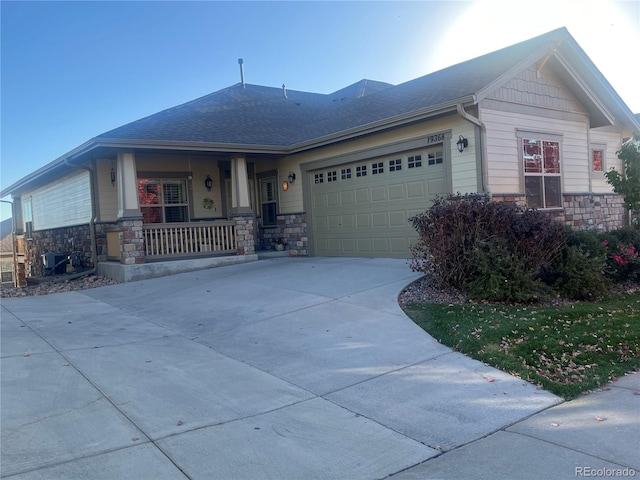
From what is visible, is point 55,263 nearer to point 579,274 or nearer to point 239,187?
point 239,187

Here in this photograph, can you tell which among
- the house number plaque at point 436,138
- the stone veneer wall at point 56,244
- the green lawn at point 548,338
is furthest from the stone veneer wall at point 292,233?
the green lawn at point 548,338

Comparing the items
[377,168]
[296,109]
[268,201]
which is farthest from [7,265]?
[377,168]

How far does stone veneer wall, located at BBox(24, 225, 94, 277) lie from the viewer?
15.3m

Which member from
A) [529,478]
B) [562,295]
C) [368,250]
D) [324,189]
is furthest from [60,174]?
[529,478]

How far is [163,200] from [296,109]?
642 cm

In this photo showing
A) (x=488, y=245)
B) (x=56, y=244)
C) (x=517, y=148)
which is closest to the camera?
(x=488, y=245)

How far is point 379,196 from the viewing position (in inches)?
505

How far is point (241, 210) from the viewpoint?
14.2m

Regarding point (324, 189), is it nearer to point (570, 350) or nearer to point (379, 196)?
point (379, 196)

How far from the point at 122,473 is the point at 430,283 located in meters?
6.40

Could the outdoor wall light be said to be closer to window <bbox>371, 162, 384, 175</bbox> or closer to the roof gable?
the roof gable

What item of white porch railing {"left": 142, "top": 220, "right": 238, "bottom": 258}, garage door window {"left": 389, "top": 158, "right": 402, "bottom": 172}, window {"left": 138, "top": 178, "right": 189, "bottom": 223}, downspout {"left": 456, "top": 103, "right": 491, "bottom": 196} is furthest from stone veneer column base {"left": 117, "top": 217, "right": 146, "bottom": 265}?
downspout {"left": 456, "top": 103, "right": 491, "bottom": 196}

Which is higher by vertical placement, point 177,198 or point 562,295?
point 177,198

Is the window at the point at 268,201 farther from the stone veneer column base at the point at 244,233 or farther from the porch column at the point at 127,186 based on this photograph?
the porch column at the point at 127,186
